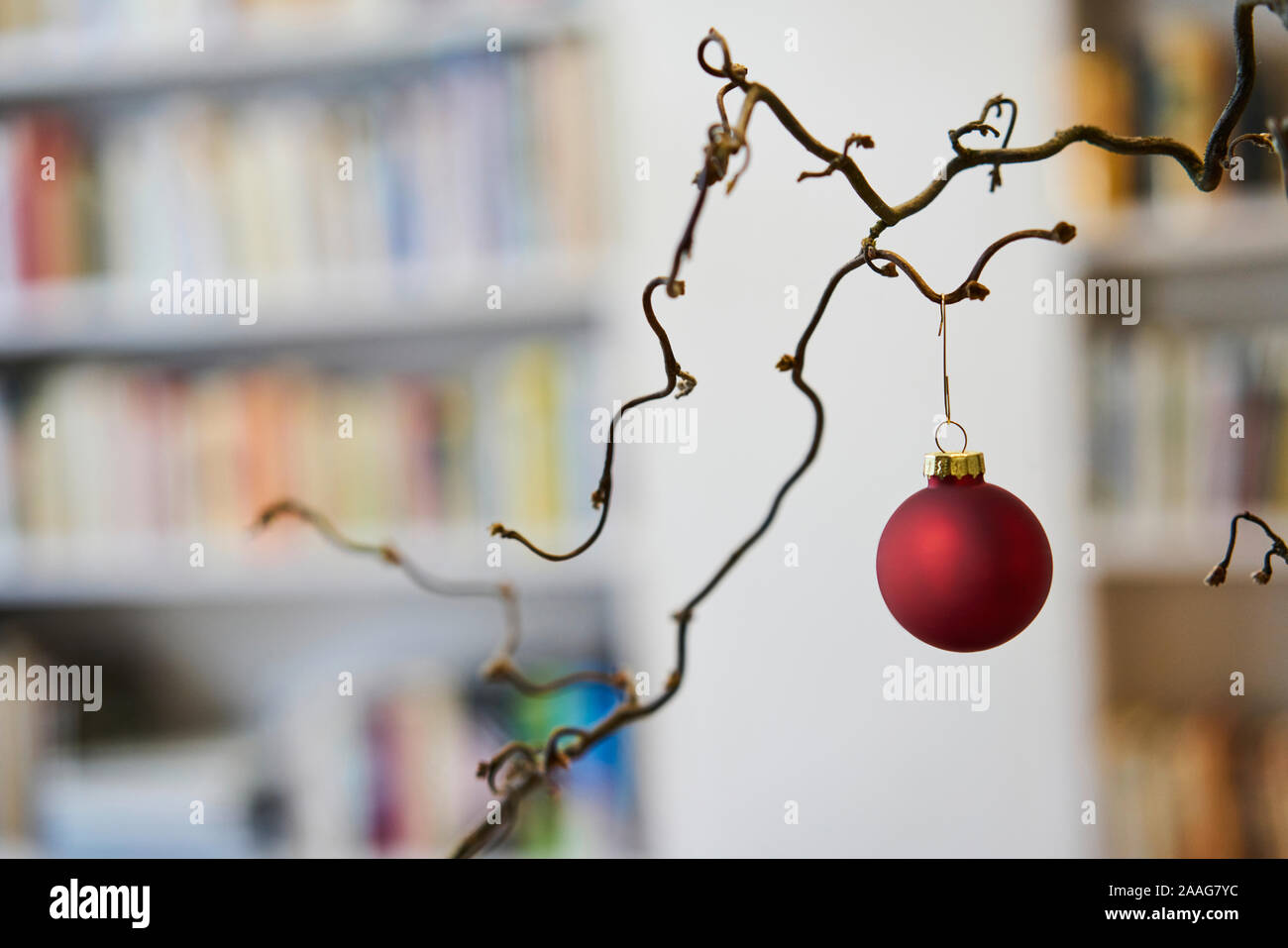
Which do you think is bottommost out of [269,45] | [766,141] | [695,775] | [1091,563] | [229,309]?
[695,775]

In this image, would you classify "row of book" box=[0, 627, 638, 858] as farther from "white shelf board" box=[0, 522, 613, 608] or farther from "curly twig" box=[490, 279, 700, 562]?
"curly twig" box=[490, 279, 700, 562]

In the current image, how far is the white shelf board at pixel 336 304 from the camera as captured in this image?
5.26 ft

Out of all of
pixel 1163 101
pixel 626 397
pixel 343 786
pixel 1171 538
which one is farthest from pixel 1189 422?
pixel 343 786

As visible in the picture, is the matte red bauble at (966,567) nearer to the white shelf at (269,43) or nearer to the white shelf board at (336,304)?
the white shelf board at (336,304)

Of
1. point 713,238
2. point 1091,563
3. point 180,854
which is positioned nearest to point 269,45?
point 713,238

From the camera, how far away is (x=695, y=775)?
155cm

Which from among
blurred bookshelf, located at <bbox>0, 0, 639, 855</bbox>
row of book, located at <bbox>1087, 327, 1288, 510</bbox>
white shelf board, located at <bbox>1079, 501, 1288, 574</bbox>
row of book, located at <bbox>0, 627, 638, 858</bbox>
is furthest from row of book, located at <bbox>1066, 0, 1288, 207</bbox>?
row of book, located at <bbox>0, 627, 638, 858</bbox>

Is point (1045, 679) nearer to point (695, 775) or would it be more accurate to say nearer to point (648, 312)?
point (695, 775)

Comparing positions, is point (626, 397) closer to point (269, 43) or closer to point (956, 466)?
point (269, 43)

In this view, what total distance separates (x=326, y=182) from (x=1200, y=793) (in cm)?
146

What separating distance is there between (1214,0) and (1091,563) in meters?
0.84

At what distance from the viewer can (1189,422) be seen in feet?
4.64

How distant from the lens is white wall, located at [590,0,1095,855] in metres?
1.43

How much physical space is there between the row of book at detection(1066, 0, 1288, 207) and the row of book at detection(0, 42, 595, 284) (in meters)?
0.65
